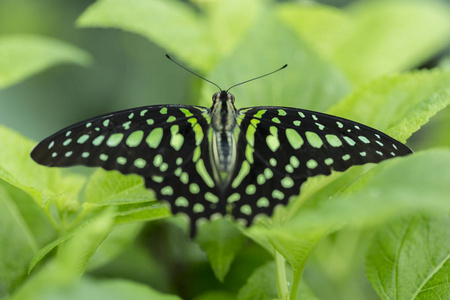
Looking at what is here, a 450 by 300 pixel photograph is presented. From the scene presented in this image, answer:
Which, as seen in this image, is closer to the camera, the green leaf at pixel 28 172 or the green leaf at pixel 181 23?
the green leaf at pixel 28 172

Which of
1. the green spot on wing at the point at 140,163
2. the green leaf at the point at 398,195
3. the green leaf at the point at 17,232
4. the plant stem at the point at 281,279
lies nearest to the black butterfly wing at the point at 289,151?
the plant stem at the point at 281,279

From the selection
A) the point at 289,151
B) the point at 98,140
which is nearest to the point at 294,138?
the point at 289,151

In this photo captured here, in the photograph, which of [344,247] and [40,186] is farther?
[344,247]

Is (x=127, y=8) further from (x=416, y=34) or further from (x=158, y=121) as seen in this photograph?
(x=416, y=34)

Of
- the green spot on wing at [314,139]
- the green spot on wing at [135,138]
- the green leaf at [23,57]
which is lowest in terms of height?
the green leaf at [23,57]

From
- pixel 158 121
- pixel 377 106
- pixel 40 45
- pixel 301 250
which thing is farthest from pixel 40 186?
pixel 377 106

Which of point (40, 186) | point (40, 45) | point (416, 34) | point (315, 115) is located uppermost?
point (416, 34)

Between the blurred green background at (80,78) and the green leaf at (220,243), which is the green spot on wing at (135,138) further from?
the blurred green background at (80,78)

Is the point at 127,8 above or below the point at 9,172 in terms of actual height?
above
